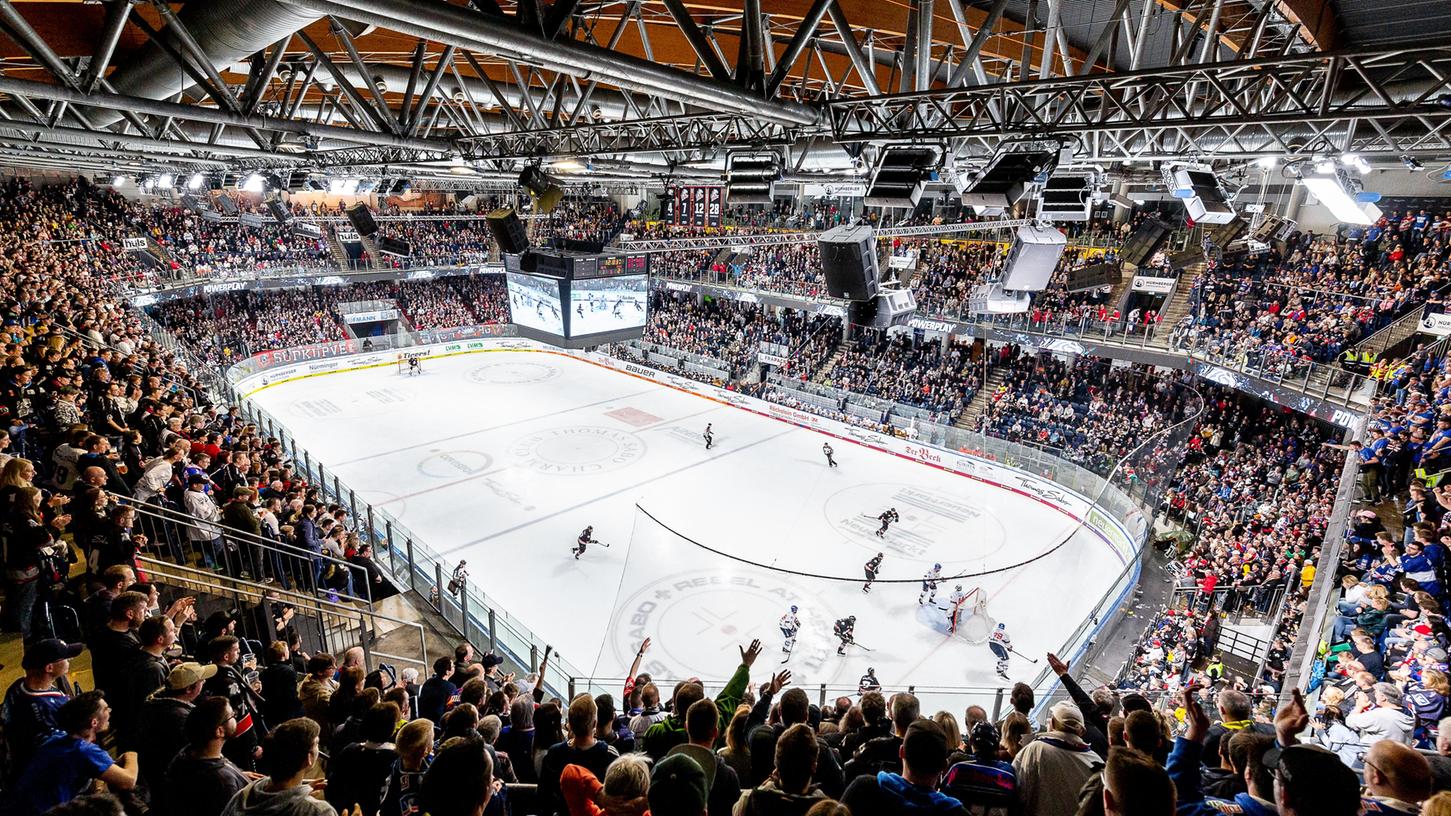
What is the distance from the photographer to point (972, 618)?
511 inches

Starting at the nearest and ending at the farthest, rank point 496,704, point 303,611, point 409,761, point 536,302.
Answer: point 409,761
point 496,704
point 303,611
point 536,302

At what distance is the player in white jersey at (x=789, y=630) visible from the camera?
11867mm

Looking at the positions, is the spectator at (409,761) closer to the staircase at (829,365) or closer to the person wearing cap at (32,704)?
the person wearing cap at (32,704)

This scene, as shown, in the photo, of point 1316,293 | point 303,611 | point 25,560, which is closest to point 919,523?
point 1316,293

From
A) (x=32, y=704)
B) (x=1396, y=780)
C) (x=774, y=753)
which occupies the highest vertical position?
(x=1396, y=780)

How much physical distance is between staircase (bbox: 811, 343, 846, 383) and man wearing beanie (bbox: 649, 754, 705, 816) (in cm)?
2727

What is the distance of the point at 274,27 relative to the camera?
194 inches

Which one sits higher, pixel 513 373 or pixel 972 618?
pixel 513 373

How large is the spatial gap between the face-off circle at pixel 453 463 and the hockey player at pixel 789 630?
11223 mm

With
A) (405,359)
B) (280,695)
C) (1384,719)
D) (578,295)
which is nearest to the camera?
(280,695)

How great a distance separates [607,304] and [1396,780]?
21027 millimetres

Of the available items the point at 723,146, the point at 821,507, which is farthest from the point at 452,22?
the point at 821,507

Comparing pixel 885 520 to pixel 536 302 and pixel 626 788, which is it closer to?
pixel 536 302

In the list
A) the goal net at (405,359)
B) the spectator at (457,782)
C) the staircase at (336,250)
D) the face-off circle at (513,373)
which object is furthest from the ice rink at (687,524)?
the staircase at (336,250)
